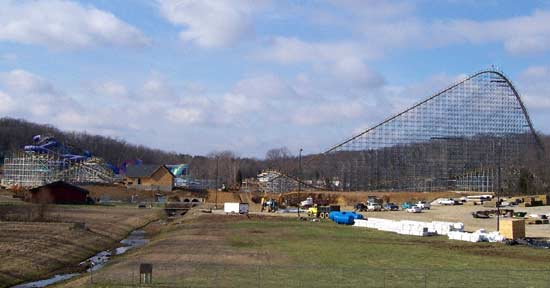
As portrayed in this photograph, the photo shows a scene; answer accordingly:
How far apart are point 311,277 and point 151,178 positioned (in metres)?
123

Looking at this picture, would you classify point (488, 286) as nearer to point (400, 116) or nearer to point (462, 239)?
point (462, 239)

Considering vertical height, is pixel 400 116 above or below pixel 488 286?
above

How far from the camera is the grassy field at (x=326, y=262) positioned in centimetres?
2441

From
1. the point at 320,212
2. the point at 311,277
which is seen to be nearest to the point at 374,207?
the point at 320,212

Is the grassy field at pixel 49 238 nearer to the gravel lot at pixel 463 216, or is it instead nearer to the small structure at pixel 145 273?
the small structure at pixel 145 273

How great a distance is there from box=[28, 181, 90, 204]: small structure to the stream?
100 ft

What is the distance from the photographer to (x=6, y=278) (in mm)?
29578

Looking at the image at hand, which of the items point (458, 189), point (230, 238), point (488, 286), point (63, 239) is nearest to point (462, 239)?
point (230, 238)

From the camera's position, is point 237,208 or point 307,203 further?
point 307,203

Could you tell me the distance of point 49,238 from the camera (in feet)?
142

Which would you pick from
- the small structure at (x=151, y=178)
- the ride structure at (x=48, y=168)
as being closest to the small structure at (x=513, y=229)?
the small structure at (x=151, y=178)

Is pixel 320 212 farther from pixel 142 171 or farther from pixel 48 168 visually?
pixel 48 168

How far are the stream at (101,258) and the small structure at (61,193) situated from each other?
1200 inches

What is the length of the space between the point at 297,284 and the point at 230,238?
940 inches
